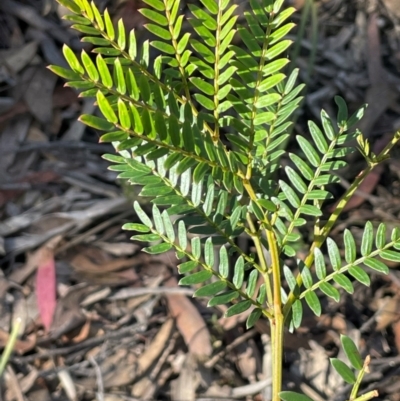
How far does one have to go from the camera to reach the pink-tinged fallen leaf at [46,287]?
4.40 feet

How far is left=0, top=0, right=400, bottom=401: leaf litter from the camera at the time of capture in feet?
4.19

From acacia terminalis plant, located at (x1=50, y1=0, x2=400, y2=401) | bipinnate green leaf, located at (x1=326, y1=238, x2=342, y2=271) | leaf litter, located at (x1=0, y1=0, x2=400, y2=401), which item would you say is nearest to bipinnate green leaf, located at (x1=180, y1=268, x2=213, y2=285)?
acacia terminalis plant, located at (x1=50, y1=0, x2=400, y2=401)

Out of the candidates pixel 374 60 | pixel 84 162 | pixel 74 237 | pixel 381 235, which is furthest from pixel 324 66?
pixel 381 235

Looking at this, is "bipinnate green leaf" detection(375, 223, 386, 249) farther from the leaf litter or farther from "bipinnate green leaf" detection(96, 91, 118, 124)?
the leaf litter

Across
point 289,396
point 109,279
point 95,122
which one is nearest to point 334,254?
point 289,396

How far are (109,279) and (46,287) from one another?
0.14 m

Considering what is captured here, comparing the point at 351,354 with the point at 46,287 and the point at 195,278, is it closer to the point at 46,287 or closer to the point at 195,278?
the point at 195,278

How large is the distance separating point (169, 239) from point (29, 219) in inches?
38.6

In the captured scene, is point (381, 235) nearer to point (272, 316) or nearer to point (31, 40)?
point (272, 316)

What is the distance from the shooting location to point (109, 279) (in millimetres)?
1374

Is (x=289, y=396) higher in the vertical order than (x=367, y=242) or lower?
lower

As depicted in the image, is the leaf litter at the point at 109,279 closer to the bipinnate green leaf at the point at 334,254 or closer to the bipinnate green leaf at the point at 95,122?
the bipinnate green leaf at the point at 334,254

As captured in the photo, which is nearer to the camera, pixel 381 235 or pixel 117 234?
pixel 381 235

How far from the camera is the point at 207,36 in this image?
475 millimetres
